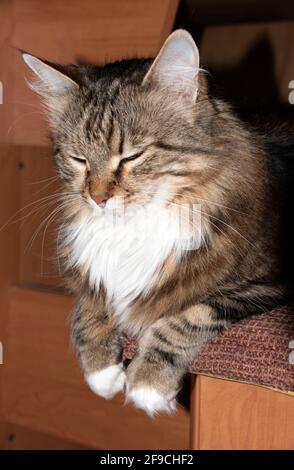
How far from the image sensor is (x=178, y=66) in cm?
109

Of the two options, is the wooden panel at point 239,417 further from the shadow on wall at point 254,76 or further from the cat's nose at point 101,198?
the shadow on wall at point 254,76

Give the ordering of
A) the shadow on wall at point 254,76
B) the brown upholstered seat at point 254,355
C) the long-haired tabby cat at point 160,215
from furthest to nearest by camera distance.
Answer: the shadow on wall at point 254,76, the long-haired tabby cat at point 160,215, the brown upholstered seat at point 254,355

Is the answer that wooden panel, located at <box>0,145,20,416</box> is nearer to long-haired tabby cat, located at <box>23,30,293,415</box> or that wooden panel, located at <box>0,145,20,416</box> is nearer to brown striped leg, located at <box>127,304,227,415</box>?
long-haired tabby cat, located at <box>23,30,293,415</box>

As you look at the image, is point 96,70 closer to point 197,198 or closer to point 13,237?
point 197,198

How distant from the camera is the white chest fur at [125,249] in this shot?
1.13 metres

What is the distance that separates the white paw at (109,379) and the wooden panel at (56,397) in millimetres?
696

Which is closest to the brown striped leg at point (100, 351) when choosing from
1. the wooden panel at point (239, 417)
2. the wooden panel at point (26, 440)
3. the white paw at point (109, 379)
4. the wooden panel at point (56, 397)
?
the white paw at point (109, 379)

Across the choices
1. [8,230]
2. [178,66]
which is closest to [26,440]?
[8,230]

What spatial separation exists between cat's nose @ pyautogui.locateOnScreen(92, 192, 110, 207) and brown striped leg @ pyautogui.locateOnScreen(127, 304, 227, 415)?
0.76 feet

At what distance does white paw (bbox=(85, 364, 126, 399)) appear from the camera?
116 cm

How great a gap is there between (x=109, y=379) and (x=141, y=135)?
1.38ft

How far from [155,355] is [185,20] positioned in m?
1.09

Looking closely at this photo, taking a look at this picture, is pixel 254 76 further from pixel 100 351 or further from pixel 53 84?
pixel 100 351

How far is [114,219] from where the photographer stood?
1143 mm
